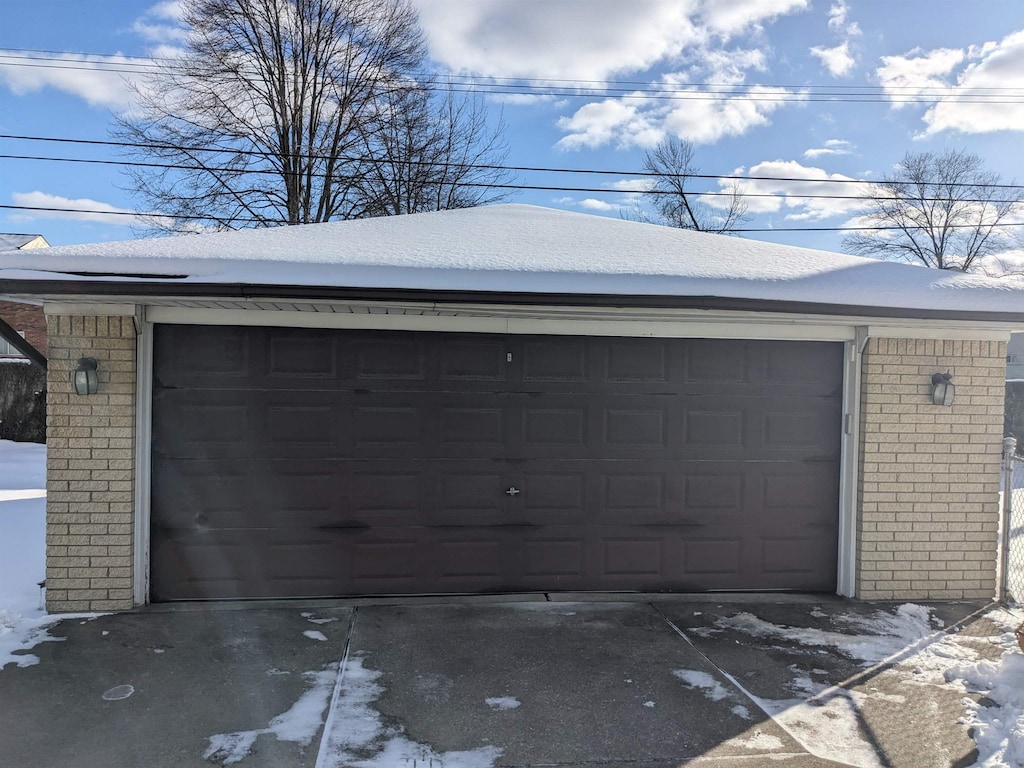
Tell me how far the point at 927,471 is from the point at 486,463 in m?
3.78

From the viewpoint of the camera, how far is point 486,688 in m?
3.94

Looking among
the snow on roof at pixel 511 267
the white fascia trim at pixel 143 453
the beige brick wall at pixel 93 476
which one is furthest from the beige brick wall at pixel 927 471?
the beige brick wall at pixel 93 476

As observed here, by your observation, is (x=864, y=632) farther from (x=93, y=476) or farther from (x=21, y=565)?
(x=21, y=565)

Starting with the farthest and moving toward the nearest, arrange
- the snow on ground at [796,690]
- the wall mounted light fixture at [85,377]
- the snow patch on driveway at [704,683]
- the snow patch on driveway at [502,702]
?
the wall mounted light fixture at [85,377] → the snow patch on driveway at [704,683] → the snow patch on driveway at [502,702] → the snow on ground at [796,690]

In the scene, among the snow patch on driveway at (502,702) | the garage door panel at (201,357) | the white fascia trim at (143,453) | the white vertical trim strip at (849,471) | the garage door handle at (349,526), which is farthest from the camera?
the white vertical trim strip at (849,471)

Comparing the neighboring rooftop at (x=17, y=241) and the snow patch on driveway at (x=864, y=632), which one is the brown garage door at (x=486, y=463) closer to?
the snow patch on driveway at (x=864, y=632)

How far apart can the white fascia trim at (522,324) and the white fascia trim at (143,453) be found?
0.71ft

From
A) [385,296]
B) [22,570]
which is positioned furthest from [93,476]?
[385,296]

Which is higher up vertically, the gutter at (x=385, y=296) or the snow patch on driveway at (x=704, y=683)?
the gutter at (x=385, y=296)

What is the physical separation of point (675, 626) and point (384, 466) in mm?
2574

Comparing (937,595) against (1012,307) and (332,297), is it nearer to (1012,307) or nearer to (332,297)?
(1012,307)

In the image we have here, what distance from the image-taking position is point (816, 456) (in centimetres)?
591

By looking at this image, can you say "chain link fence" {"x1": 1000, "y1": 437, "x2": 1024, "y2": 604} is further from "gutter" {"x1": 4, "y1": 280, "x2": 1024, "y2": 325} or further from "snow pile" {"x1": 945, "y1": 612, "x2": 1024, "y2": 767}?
"gutter" {"x1": 4, "y1": 280, "x2": 1024, "y2": 325}

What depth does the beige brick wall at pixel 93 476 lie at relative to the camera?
5086 mm
